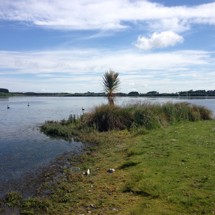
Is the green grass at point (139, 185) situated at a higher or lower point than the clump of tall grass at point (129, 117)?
lower

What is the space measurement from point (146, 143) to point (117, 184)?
22.1 feet

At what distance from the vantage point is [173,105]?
95.4ft

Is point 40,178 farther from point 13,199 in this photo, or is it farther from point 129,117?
point 129,117

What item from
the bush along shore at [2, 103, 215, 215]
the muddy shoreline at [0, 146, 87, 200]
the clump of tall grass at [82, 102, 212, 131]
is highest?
the clump of tall grass at [82, 102, 212, 131]

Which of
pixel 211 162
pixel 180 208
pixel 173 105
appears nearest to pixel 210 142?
pixel 211 162

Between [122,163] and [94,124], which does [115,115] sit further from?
[122,163]

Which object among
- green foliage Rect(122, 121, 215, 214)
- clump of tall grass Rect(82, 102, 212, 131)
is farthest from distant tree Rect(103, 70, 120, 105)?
green foliage Rect(122, 121, 215, 214)

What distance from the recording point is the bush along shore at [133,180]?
28.7 feet

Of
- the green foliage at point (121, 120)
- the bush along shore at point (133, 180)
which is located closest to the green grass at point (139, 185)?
the bush along shore at point (133, 180)

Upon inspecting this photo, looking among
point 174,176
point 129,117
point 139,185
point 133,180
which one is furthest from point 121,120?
point 139,185

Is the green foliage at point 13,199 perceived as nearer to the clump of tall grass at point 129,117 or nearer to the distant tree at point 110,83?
the clump of tall grass at point 129,117

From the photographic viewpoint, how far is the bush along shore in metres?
8.73

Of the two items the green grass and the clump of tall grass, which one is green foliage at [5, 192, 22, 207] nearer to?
the green grass

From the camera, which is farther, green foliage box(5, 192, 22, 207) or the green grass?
green foliage box(5, 192, 22, 207)
